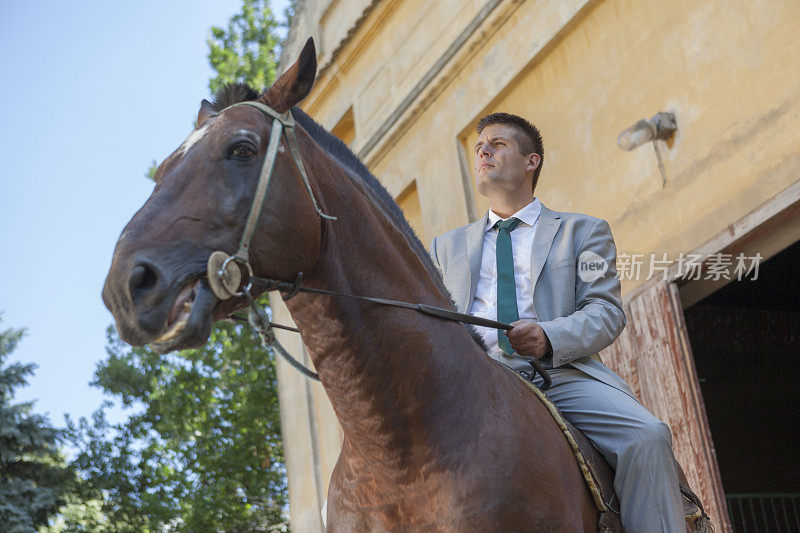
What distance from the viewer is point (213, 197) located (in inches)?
103

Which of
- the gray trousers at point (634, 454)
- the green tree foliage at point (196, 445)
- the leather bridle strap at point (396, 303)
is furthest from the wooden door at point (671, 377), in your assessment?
the green tree foliage at point (196, 445)

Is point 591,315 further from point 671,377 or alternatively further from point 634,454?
point 671,377

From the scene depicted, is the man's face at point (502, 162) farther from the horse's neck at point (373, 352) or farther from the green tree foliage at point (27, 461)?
the green tree foliage at point (27, 461)

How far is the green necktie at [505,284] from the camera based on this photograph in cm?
374

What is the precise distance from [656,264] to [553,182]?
1556 mm

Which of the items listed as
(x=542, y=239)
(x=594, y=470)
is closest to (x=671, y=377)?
(x=542, y=239)

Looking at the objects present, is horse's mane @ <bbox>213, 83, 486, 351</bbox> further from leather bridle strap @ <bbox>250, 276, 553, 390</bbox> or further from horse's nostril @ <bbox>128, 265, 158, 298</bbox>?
horse's nostril @ <bbox>128, 265, 158, 298</bbox>

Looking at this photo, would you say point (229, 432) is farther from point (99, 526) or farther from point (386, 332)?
point (386, 332)

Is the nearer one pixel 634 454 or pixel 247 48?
pixel 634 454

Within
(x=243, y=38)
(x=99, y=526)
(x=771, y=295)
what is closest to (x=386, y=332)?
(x=771, y=295)

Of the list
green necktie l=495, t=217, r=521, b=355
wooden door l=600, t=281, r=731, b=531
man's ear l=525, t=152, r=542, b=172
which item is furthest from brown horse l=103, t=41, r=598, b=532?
wooden door l=600, t=281, r=731, b=531

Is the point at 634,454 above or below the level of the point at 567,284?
below

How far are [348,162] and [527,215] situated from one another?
1.19m

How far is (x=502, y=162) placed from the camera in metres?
4.32
